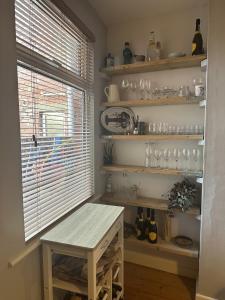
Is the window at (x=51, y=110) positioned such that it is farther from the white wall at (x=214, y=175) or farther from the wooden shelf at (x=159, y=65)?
the white wall at (x=214, y=175)

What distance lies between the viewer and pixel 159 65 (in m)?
2.03

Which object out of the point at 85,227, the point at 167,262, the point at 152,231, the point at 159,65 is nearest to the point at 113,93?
the point at 159,65

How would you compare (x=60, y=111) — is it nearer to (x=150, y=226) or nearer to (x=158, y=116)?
(x=158, y=116)

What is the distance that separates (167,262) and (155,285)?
0.28 meters

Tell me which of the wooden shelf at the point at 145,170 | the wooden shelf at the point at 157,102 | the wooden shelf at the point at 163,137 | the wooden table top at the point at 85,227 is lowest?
the wooden table top at the point at 85,227

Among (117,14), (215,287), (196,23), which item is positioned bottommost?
(215,287)

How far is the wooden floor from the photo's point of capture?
188 centimetres

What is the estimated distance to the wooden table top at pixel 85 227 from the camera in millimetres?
1257

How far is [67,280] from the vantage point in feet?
4.47

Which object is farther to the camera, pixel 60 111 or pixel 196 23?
pixel 196 23

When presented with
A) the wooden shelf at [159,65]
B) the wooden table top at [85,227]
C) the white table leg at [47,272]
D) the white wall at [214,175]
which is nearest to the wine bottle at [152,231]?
the white wall at [214,175]

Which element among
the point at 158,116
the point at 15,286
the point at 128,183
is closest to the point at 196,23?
the point at 158,116

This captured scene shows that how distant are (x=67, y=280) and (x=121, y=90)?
186 centimetres

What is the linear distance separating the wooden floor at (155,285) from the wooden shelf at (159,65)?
6.91ft
